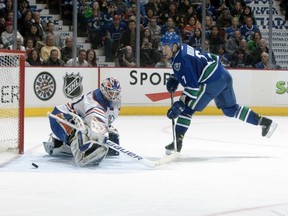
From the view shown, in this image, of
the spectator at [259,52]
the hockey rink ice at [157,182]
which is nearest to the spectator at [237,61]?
the spectator at [259,52]

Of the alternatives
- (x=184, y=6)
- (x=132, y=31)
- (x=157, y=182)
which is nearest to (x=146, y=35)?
(x=132, y=31)

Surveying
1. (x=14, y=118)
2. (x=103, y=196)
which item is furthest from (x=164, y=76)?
(x=103, y=196)

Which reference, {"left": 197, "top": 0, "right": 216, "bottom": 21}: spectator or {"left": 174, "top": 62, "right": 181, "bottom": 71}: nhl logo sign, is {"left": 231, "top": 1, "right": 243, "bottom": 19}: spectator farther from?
{"left": 174, "top": 62, "right": 181, "bottom": 71}: nhl logo sign

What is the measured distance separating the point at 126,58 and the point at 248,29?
220 centimetres

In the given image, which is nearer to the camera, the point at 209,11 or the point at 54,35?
the point at 54,35

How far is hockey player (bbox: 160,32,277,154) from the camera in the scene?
22.6 feet

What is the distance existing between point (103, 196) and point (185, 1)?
315 inches

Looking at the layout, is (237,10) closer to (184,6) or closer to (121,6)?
(184,6)

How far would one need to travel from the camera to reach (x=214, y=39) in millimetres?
12492

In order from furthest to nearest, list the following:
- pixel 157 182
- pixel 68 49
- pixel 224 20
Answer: pixel 224 20 < pixel 68 49 < pixel 157 182

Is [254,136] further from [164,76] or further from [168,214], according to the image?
[168,214]

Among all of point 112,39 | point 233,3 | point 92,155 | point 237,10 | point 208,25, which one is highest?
point 233,3

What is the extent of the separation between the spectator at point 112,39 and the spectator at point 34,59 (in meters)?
1.14

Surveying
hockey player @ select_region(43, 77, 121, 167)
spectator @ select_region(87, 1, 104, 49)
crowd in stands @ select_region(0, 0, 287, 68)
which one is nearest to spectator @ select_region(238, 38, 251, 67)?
crowd in stands @ select_region(0, 0, 287, 68)
